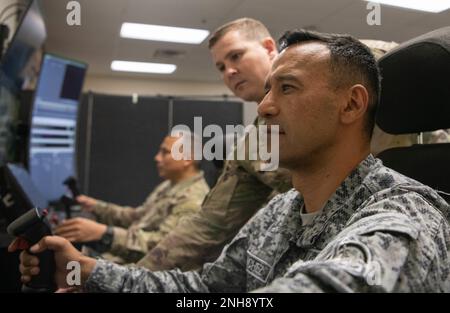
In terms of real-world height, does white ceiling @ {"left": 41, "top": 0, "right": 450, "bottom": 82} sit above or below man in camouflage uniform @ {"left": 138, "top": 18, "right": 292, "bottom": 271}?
above

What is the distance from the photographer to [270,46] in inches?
59.5

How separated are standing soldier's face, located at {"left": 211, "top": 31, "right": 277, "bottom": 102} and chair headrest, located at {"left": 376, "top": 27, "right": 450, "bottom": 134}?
623 mm

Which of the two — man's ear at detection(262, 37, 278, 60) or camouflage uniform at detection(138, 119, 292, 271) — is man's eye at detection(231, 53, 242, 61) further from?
camouflage uniform at detection(138, 119, 292, 271)

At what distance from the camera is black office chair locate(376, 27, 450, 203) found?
0.76 meters

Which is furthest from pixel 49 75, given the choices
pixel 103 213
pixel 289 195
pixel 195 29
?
pixel 289 195

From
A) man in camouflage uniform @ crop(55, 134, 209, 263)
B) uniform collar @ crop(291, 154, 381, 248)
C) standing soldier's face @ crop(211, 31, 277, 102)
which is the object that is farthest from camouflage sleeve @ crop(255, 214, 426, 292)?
man in camouflage uniform @ crop(55, 134, 209, 263)

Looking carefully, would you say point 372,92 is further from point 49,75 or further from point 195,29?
point 49,75

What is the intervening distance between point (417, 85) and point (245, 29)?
797 millimetres

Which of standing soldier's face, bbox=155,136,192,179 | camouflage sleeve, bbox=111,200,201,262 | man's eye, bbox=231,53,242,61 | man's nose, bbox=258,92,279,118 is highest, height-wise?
man's eye, bbox=231,53,242,61

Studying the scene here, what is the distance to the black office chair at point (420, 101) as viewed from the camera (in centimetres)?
76

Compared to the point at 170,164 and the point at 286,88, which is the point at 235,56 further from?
the point at 170,164

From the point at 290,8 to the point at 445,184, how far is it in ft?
2.20
